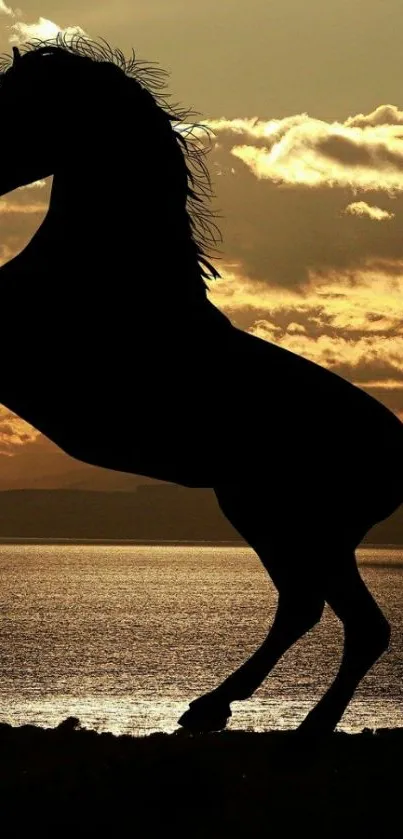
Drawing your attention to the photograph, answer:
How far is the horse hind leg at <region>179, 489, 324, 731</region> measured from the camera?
7746 millimetres

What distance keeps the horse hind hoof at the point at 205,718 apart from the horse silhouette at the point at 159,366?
4 cm

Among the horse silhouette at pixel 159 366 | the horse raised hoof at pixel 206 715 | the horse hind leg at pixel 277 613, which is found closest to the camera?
the horse silhouette at pixel 159 366

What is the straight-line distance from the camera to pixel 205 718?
26.8 feet

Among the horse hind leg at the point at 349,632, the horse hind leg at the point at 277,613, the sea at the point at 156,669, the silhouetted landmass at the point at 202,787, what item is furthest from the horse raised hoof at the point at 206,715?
the sea at the point at 156,669

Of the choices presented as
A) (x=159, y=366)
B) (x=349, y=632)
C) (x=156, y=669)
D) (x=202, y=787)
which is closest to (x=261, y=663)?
(x=349, y=632)

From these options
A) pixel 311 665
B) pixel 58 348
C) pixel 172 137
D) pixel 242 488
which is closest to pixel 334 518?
pixel 242 488

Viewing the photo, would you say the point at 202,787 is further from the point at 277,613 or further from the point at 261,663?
the point at 277,613

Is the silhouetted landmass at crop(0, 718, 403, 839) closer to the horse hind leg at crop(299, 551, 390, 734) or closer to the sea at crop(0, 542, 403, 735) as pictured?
the horse hind leg at crop(299, 551, 390, 734)

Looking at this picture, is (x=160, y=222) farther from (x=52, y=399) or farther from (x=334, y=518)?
(x=334, y=518)

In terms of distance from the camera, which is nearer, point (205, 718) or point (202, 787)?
point (202, 787)

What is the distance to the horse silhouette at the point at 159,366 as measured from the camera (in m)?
7.07

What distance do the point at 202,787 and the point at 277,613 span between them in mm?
1157

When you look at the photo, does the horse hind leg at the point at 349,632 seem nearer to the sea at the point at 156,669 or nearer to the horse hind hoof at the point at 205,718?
the horse hind hoof at the point at 205,718

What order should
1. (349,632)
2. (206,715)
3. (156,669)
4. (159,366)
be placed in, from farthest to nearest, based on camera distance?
(156,669) → (206,715) → (349,632) → (159,366)
